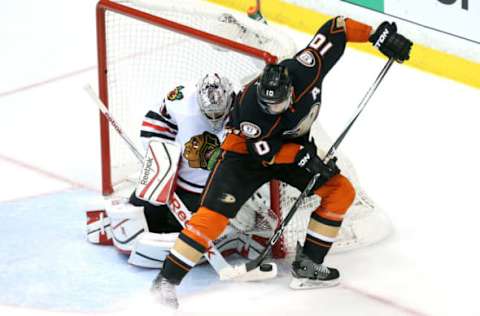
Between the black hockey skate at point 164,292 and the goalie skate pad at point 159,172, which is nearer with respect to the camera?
the black hockey skate at point 164,292

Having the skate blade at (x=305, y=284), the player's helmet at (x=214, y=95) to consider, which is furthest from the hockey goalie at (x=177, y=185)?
the skate blade at (x=305, y=284)

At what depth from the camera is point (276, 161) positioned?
434 cm

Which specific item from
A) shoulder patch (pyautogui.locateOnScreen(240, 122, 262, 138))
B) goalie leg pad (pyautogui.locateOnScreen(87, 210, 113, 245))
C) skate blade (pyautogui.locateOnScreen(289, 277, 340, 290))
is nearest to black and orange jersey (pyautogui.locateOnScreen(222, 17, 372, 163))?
shoulder patch (pyautogui.locateOnScreen(240, 122, 262, 138))

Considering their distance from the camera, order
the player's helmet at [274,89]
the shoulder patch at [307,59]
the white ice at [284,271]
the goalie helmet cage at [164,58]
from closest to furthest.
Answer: the player's helmet at [274,89] → the shoulder patch at [307,59] → the white ice at [284,271] → the goalie helmet cage at [164,58]

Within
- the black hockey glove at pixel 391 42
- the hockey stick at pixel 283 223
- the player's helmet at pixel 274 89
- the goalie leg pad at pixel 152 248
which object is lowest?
the goalie leg pad at pixel 152 248

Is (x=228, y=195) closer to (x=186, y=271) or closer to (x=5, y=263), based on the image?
(x=186, y=271)

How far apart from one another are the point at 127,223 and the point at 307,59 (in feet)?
2.99

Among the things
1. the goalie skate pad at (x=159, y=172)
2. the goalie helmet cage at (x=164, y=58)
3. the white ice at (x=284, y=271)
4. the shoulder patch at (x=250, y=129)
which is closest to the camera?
the shoulder patch at (x=250, y=129)

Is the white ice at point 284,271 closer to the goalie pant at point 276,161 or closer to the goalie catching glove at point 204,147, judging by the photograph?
the goalie pant at point 276,161

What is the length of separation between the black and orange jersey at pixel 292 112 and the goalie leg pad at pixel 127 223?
49 cm

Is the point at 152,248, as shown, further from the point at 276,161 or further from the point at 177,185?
the point at 276,161

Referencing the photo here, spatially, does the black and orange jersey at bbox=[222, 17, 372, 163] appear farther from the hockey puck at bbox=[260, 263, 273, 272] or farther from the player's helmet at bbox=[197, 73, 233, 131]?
the hockey puck at bbox=[260, 263, 273, 272]

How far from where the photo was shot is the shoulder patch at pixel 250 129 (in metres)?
4.23

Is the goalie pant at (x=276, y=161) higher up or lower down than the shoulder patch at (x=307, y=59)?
lower down
